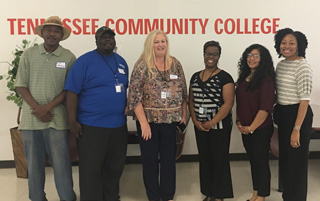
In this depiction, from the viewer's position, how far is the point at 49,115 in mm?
2275

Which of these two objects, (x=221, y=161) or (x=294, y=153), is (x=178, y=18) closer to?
(x=221, y=161)

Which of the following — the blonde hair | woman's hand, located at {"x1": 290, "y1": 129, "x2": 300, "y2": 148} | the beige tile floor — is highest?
the blonde hair

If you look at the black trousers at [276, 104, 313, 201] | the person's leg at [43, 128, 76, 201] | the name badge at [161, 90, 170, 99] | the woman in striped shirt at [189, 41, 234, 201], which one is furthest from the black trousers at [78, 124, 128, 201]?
the black trousers at [276, 104, 313, 201]

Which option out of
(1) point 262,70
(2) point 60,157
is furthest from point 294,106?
(2) point 60,157

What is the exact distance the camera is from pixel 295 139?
7.21 feet

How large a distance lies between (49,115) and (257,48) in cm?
183

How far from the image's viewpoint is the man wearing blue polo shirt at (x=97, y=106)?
86.5 inches

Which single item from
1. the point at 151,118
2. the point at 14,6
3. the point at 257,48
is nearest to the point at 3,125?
the point at 14,6

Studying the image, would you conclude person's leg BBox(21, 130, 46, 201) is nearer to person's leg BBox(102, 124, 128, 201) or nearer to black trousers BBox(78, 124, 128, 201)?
black trousers BBox(78, 124, 128, 201)

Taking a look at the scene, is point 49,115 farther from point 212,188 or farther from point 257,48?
point 257,48

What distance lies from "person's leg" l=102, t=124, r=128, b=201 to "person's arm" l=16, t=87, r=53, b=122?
1.80 ft

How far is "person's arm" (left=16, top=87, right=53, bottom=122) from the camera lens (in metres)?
2.23

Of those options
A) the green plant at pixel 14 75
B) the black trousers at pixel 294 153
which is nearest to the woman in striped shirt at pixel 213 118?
the black trousers at pixel 294 153

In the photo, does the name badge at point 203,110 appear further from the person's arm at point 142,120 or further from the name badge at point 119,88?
the name badge at point 119,88
